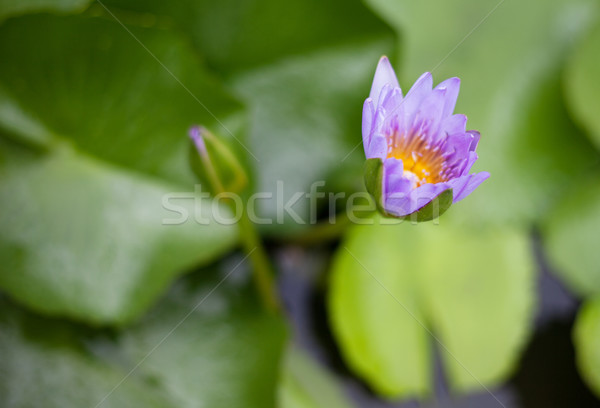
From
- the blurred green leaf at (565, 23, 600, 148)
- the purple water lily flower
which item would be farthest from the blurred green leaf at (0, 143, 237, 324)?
the blurred green leaf at (565, 23, 600, 148)

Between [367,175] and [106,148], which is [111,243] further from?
[367,175]

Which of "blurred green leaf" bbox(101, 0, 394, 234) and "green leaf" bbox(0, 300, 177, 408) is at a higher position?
"blurred green leaf" bbox(101, 0, 394, 234)

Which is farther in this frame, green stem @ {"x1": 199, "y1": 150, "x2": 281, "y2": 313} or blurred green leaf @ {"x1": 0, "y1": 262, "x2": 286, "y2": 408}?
blurred green leaf @ {"x1": 0, "y1": 262, "x2": 286, "y2": 408}

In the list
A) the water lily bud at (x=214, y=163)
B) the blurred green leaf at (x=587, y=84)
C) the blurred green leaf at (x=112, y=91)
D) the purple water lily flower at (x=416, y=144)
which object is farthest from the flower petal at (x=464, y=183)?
the blurred green leaf at (x=587, y=84)

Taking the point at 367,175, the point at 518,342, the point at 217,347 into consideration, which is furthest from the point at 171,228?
the point at 518,342

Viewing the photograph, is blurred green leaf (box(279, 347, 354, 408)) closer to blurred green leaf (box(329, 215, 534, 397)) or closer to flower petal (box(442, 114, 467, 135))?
blurred green leaf (box(329, 215, 534, 397))

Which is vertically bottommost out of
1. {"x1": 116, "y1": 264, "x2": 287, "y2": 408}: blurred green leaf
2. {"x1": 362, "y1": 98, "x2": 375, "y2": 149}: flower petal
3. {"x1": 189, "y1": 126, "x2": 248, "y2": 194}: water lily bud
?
{"x1": 116, "y1": 264, "x2": 287, "y2": 408}: blurred green leaf

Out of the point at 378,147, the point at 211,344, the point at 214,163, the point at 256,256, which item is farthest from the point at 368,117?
the point at 211,344
